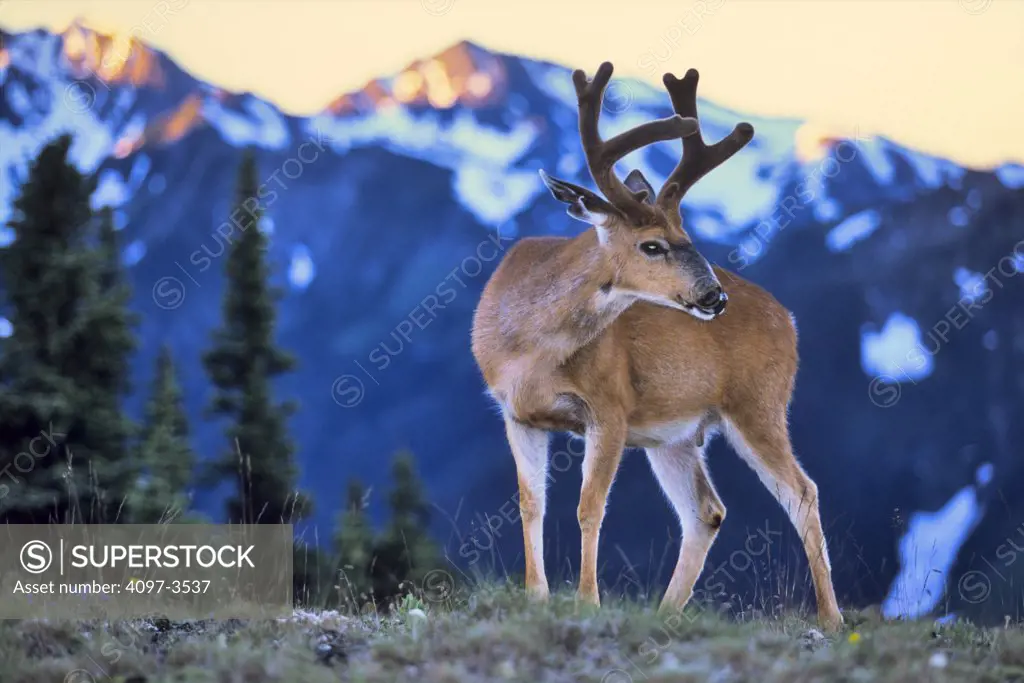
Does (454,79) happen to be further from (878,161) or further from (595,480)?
(595,480)

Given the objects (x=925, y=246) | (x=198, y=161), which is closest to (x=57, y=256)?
(x=925, y=246)

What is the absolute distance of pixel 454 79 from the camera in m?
37.2

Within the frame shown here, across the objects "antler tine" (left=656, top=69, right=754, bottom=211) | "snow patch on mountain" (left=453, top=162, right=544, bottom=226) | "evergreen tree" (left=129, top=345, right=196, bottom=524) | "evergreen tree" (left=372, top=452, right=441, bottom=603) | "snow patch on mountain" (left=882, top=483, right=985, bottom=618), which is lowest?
"evergreen tree" (left=372, top=452, right=441, bottom=603)

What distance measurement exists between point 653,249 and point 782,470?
1712 millimetres

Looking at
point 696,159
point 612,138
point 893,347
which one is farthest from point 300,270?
point 612,138

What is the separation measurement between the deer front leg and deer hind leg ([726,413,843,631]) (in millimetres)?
963

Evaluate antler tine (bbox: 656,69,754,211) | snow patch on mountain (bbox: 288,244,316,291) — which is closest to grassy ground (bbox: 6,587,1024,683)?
antler tine (bbox: 656,69,754,211)

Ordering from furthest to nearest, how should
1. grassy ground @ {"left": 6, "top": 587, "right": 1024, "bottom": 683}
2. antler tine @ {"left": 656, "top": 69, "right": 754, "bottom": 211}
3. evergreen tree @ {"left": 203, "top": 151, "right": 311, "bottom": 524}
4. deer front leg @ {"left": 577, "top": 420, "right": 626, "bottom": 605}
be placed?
evergreen tree @ {"left": 203, "top": 151, "right": 311, "bottom": 524} → antler tine @ {"left": 656, "top": 69, "right": 754, "bottom": 211} → deer front leg @ {"left": 577, "top": 420, "right": 626, "bottom": 605} → grassy ground @ {"left": 6, "top": 587, "right": 1024, "bottom": 683}

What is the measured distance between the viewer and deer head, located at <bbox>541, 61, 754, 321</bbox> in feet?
22.9

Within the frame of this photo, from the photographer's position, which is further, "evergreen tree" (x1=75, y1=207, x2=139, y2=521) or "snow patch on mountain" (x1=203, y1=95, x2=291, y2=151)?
"snow patch on mountain" (x1=203, y1=95, x2=291, y2=151)

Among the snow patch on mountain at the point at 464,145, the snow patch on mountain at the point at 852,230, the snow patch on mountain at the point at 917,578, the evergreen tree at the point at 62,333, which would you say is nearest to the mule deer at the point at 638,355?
the snow patch on mountain at the point at 917,578

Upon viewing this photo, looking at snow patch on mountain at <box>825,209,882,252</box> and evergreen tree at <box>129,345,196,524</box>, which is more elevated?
snow patch on mountain at <box>825,209,882,252</box>

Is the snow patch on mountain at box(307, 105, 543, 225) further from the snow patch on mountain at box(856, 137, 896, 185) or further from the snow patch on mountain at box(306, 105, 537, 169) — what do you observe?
the snow patch on mountain at box(856, 137, 896, 185)

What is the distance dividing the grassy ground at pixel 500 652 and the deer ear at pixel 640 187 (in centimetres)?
268
